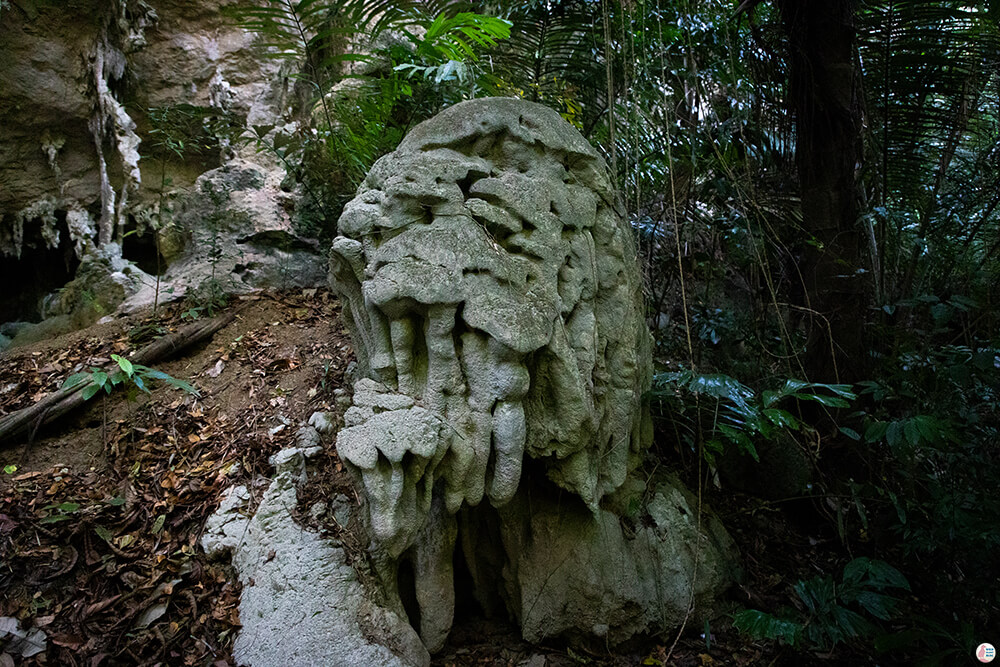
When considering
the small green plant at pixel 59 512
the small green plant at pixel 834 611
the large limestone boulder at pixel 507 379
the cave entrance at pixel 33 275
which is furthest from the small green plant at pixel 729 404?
the cave entrance at pixel 33 275

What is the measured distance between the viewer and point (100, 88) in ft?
16.4

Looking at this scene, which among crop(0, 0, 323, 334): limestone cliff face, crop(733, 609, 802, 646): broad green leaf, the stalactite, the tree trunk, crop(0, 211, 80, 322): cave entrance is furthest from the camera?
crop(0, 211, 80, 322): cave entrance

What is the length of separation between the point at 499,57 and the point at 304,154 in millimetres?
1614

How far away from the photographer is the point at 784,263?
3.71 m

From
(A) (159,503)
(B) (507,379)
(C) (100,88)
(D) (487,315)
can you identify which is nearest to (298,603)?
(A) (159,503)

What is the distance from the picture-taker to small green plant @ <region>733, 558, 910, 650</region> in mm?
2123

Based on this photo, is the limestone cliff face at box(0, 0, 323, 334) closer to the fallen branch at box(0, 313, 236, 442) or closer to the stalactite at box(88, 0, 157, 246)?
the stalactite at box(88, 0, 157, 246)

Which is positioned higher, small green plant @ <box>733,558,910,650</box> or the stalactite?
the stalactite

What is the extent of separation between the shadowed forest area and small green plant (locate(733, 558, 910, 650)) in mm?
11

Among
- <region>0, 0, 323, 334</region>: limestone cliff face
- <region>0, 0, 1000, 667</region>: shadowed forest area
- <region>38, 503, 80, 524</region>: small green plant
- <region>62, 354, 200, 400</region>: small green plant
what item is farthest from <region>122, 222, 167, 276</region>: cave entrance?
<region>38, 503, 80, 524</region>: small green plant

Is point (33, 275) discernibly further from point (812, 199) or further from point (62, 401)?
point (812, 199)

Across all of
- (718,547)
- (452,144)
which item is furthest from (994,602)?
(452,144)

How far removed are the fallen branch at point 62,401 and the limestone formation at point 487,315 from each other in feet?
5.42

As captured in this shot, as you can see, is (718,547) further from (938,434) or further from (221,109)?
(221,109)
